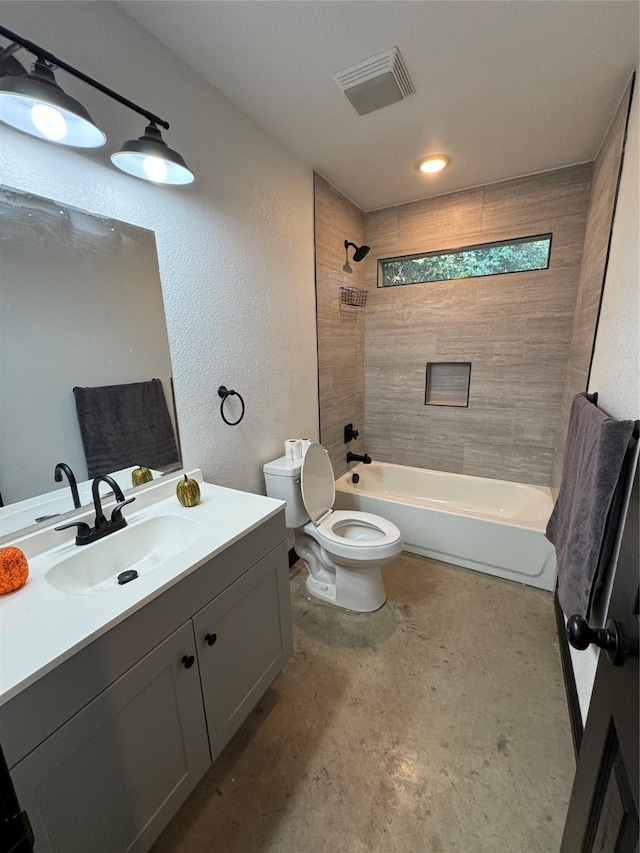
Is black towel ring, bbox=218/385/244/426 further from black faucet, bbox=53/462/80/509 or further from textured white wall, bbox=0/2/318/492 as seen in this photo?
black faucet, bbox=53/462/80/509

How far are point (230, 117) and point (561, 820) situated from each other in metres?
2.97

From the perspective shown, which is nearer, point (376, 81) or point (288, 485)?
point (376, 81)

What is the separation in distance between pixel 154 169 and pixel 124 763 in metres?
1.79

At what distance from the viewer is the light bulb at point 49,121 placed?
0.94 metres

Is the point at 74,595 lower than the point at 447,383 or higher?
lower

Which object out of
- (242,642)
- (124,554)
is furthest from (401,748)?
(124,554)

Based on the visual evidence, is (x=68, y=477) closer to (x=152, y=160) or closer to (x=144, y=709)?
(x=144, y=709)

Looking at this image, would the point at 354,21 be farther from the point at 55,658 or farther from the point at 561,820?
the point at 561,820

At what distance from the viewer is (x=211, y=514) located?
1324 millimetres

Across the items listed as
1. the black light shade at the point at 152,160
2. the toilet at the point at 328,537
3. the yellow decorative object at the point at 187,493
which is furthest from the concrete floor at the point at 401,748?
the black light shade at the point at 152,160

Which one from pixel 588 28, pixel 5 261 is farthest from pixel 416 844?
pixel 588 28

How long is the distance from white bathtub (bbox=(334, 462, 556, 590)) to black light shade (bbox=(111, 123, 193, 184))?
2108mm

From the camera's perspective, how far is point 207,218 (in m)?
1.56

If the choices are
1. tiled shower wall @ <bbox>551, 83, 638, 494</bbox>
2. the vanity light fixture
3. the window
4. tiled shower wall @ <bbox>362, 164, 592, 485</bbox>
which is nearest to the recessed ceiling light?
tiled shower wall @ <bbox>362, 164, 592, 485</bbox>
